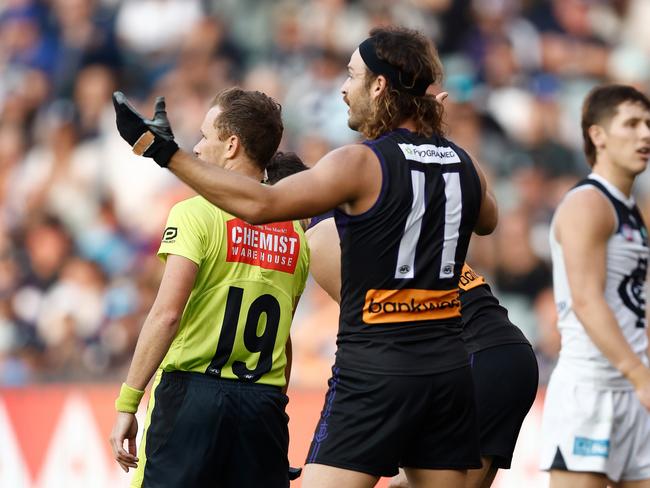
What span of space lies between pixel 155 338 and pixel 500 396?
1630mm

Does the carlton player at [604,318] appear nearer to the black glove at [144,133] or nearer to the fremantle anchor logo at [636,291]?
the fremantle anchor logo at [636,291]

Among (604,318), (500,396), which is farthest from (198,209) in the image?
(604,318)

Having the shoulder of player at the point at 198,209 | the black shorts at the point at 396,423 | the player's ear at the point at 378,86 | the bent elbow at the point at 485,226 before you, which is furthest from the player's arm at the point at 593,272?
the shoulder of player at the point at 198,209

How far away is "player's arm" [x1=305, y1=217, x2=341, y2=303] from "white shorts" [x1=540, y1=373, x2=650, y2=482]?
3.78ft

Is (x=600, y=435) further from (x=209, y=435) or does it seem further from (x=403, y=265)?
(x=209, y=435)

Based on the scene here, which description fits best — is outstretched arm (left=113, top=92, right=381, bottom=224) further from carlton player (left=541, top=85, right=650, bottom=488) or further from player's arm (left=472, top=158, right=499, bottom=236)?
carlton player (left=541, top=85, right=650, bottom=488)

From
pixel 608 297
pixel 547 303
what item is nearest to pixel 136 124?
pixel 608 297

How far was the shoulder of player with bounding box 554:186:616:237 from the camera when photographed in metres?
5.02

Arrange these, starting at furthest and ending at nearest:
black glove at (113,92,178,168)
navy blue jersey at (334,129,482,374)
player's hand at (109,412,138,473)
Result: player's hand at (109,412,138,473), navy blue jersey at (334,129,482,374), black glove at (113,92,178,168)

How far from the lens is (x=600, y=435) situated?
16.6ft

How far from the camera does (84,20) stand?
12.9m

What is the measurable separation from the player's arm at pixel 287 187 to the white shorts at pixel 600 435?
1.68m

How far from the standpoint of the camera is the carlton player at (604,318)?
4980 millimetres

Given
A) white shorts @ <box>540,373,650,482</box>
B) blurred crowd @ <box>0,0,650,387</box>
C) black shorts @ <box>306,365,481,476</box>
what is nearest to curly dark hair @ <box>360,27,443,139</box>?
black shorts @ <box>306,365,481,476</box>
